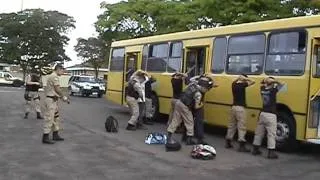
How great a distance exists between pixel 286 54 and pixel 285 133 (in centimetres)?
174

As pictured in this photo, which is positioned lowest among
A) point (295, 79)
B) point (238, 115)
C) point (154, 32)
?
point (238, 115)

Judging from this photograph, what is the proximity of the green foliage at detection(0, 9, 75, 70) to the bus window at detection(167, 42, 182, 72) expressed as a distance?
57910 mm

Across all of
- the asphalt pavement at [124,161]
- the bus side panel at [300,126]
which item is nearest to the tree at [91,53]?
the asphalt pavement at [124,161]

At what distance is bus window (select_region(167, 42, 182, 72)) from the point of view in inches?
671

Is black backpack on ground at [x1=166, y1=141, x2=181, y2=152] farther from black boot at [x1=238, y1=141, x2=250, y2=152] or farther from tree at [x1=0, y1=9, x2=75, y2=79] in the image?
tree at [x1=0, y1=9, x2=75, y2=79]

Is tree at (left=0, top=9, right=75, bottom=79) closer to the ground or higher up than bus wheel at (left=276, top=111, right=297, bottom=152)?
higher up

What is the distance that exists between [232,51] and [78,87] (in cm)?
2655

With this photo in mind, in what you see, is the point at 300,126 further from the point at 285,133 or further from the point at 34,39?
the point at 34,39

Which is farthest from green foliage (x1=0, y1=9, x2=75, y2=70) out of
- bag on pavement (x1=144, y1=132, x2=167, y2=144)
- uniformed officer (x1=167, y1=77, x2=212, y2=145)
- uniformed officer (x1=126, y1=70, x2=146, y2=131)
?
uniformed officer (x1=167, y1=77, x2=212, y2=145)

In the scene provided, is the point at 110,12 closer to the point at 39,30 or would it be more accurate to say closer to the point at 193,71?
the point at 193,71

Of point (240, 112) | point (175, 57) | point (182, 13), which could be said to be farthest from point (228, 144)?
point (182, 13)

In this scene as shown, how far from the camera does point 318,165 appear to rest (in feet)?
35.5

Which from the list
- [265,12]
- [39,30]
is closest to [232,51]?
[265,12]

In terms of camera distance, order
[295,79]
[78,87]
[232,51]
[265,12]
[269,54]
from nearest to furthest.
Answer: [295,79], [269,54], [232,51], [265,12], [78,87]
